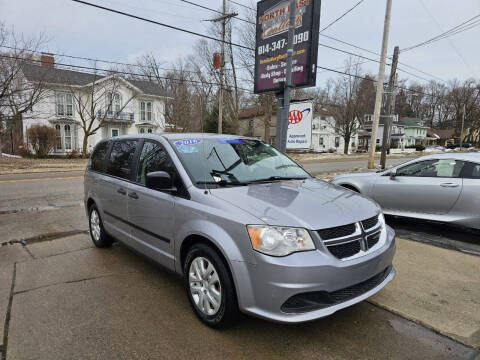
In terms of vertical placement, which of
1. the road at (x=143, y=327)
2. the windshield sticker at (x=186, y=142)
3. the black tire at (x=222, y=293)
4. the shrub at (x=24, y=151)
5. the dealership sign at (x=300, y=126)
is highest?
the dealership sign at (x=300, y=126)

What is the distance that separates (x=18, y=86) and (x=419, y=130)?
82.5 metres

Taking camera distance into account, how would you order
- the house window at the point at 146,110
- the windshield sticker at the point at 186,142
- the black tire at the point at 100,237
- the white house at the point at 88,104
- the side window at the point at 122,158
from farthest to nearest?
1. the house window at the point at 146,110
2. the white house at the point at 88,104
3. the black tire at the point at 100,237
4. the side window at the point at 122,158
5. the windshield sticker at the point at 186,142

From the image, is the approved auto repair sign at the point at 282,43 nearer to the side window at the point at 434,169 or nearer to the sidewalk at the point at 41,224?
the side window at the point at 434,169

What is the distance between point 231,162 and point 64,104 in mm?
33094

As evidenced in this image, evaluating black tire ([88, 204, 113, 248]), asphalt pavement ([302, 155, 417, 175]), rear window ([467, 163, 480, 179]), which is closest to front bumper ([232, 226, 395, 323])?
black tire ([88, 204, 113, 248])

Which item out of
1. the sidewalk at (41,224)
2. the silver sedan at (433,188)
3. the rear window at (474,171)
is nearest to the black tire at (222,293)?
the sidewalk at (41,224)

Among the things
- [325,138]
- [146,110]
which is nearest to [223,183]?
[146,110]

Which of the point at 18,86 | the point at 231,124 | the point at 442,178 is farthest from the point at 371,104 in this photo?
the point at 442,178

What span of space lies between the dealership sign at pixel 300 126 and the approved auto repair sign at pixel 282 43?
1.79 ft

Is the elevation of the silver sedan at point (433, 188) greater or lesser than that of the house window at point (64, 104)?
lesser

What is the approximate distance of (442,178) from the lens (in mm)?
5328

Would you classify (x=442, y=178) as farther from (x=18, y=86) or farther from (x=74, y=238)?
(x=18, y=86)

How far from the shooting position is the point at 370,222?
113 inches

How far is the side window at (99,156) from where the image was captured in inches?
193
